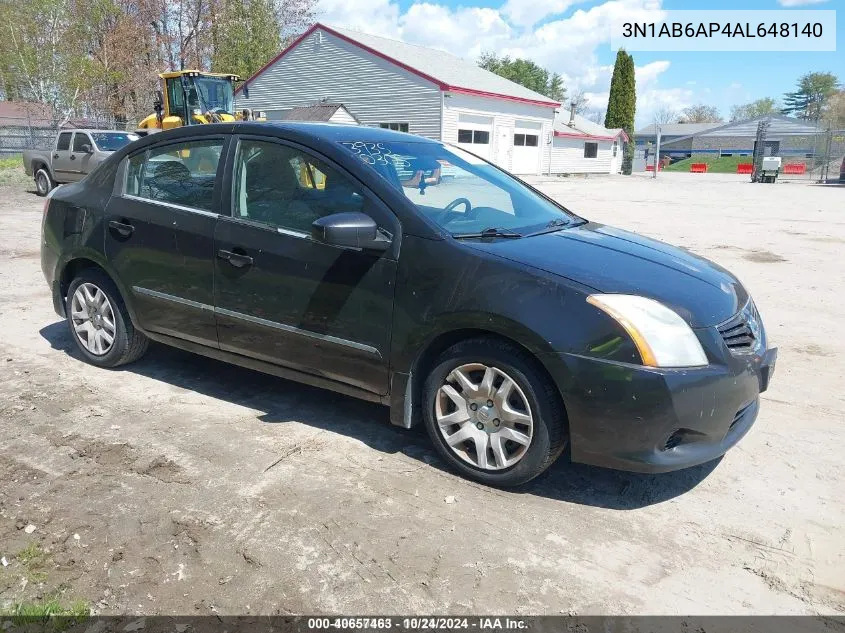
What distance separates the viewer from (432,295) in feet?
10.7

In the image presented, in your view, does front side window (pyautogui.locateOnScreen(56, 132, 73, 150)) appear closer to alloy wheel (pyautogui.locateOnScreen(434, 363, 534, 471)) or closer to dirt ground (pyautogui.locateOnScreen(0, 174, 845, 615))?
dirt ground (pyautogui.locateOnScreen(0, 174, 845, 615))

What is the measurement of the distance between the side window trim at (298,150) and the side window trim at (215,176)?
4 cm

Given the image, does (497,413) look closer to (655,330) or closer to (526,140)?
(655,330)

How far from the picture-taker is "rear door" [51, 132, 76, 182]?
1752 centimetres

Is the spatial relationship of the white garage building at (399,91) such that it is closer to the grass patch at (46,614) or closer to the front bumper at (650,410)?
the front bumper at (650,410)

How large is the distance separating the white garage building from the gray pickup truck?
46.1 ft

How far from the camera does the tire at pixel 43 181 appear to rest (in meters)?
18.5

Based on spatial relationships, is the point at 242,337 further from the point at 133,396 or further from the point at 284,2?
the point at 284,2

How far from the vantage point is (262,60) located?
37688 mm

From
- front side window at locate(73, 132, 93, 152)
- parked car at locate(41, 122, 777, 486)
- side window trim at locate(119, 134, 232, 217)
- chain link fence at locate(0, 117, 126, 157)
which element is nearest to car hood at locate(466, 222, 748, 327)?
parked car at locate(41, 122, 777, 486)

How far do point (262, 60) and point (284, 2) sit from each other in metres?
3.98

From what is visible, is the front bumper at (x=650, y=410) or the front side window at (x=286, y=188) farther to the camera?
the front side window at (x=286, y=188)

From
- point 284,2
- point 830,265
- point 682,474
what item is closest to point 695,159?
point 284,2

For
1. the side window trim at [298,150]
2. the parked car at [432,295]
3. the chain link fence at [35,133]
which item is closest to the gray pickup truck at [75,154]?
the parked car at [432,295]
